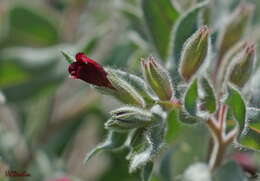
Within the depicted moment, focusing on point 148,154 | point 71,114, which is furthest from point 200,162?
point 71,114

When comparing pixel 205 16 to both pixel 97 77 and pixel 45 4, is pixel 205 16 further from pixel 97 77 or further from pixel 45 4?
pixel 45 4

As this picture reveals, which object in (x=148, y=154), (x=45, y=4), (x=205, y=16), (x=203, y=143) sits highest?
(x=45, y=4)

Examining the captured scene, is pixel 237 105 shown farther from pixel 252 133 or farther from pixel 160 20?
pixel 160 20

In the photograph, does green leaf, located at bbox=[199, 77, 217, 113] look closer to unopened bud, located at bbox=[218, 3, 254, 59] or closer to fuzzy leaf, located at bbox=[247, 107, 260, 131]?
fuzzy leaf, located at bbox=[247, 107, 260, 131]

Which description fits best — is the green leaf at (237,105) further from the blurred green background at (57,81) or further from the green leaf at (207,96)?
the blurred green background at (57,81)

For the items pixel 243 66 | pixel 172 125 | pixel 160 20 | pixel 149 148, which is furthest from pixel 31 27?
pixel 149 148

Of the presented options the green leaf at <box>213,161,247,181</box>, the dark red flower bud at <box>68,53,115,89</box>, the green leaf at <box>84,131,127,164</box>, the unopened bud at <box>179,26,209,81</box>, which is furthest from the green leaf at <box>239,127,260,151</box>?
the dark red flower bud at <box>68,53,115,89</box>
